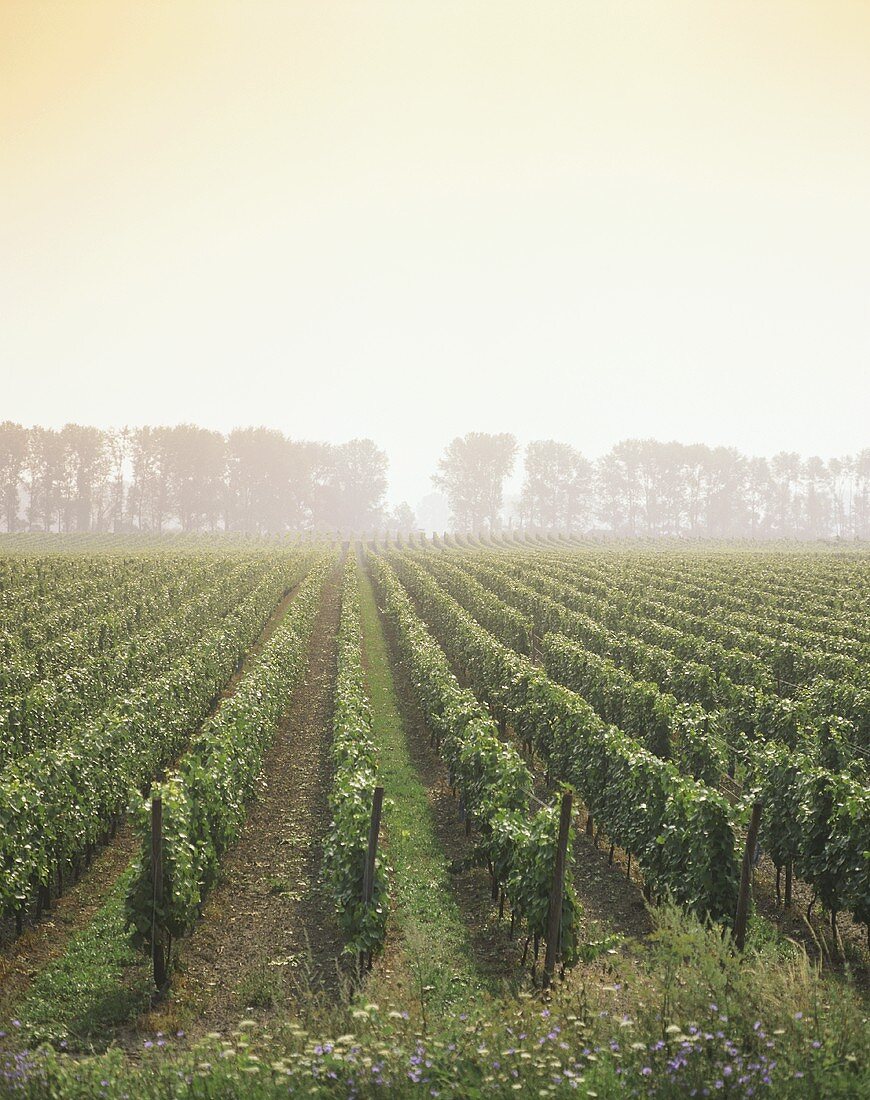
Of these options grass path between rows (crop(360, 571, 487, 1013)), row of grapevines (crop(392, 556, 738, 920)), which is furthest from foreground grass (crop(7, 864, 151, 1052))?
row of grapevines (crop(392, 556, 738, 920))

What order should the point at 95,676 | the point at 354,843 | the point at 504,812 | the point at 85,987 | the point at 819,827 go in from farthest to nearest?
the point at 95,676 < the point at 504,812 < the point at 819,827 < the point at 354,843 < the point at 85,987

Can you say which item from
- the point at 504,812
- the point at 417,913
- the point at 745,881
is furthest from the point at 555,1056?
the point at 417,913

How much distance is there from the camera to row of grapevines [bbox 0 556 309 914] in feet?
33.3

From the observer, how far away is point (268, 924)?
1078cm

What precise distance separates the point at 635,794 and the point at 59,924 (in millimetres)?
8661

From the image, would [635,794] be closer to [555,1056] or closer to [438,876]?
[438,876]

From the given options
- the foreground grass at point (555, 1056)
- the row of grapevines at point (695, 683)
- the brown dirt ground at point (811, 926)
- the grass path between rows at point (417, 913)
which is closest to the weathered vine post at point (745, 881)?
the brown dirt ground at point (811, 926)

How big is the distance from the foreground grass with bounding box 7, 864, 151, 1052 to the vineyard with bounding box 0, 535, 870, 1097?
40mm

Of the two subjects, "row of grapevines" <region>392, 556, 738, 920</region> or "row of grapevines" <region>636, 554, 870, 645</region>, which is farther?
"row of grapevines" <region>636, 554, 870, 645</region>

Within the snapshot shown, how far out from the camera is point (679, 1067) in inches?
224

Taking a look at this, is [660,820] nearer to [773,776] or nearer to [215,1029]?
[773,776]

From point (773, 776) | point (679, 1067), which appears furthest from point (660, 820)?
point (679, 1067)

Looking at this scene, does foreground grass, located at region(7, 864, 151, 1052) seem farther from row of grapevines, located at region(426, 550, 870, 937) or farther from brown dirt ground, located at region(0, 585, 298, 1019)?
row of grapevines, located at region(426, 550, 870, 937)

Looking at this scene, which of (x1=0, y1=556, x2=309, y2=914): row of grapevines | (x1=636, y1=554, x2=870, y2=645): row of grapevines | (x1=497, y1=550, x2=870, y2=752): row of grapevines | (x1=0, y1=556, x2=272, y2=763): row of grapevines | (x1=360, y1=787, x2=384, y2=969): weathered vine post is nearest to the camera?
(x1=360, y1=787, x2=384, y2=969): weathered vine post
